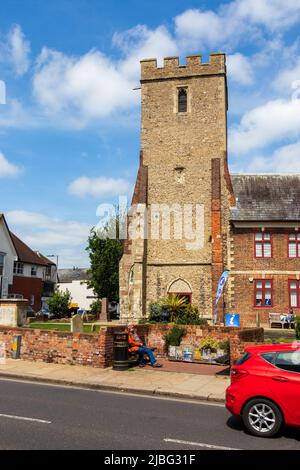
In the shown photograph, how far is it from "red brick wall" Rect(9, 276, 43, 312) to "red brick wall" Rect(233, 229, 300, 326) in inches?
1004

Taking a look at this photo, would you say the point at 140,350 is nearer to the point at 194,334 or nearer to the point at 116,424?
the point at 194,334

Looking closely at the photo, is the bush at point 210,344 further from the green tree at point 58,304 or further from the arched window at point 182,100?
the green tree at point 58,304

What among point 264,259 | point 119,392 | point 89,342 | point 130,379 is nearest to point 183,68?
point 264,259

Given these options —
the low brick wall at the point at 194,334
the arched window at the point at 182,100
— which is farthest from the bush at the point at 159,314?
the arched window at the point at 182,100

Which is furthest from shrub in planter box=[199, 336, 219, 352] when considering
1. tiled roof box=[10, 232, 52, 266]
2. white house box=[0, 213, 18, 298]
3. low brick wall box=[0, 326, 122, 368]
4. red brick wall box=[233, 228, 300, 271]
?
tiled roof box=[10, 232, 52, 266]

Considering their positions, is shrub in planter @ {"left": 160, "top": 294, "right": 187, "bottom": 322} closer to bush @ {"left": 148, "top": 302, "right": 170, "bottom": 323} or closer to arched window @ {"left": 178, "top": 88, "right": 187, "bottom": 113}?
bush @ {"left": 148, "top": 302, "right": 170, "bottom": 323}

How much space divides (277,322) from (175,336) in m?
12.0

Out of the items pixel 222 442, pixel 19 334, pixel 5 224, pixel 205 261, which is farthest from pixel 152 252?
pixel 222 442

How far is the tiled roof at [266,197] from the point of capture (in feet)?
93.1

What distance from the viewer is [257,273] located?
27797mm

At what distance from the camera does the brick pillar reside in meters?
27.6

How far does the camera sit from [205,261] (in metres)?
29.2

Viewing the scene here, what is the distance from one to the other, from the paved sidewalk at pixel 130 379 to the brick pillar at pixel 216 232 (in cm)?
1395
